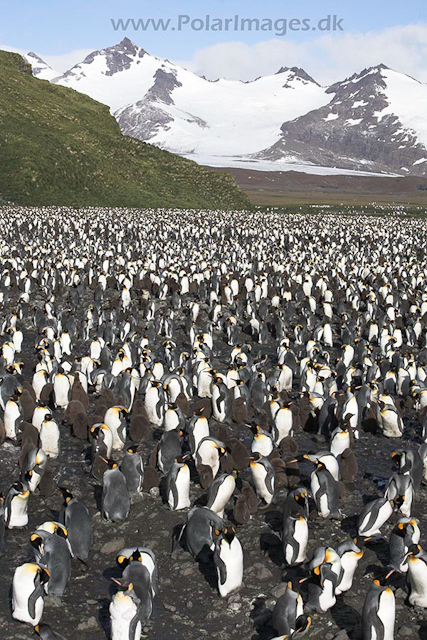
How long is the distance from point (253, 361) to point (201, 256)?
41.5 feet

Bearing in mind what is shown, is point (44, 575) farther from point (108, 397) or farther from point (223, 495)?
point (108, 397)

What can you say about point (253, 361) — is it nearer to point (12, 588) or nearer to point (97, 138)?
point (12, 588)

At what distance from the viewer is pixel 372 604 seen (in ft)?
19.6

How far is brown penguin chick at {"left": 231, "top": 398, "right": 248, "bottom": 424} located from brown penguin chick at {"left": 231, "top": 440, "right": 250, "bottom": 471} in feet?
6.01

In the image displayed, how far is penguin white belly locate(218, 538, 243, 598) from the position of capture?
21.9 feet

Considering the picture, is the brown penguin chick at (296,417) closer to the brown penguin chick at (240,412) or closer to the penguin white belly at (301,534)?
the brown penguin chick at (240,412)

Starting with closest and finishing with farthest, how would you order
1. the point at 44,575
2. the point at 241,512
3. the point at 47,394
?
the point at 44,575 → the point at 241,512 → the point at 47,394

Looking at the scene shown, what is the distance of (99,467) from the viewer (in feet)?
29.0

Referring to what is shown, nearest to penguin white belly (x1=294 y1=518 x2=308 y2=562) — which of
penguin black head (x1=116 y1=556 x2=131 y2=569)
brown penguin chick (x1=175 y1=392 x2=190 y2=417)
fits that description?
penguin black head (x1=116 y1=556 x2=131 y2=569)

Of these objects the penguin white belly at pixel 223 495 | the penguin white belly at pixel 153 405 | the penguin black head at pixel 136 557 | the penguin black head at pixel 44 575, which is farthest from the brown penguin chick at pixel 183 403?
the penguin black head at pixel 44 575

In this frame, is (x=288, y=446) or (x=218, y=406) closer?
(x=288, y=446)

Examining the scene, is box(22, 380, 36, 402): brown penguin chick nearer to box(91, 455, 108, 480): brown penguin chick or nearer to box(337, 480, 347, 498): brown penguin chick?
box(91, 455, 108, 480): brown penguin chick

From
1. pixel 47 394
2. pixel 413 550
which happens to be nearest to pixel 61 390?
pixel 47 394

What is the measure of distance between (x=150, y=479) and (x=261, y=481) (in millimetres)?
1384
